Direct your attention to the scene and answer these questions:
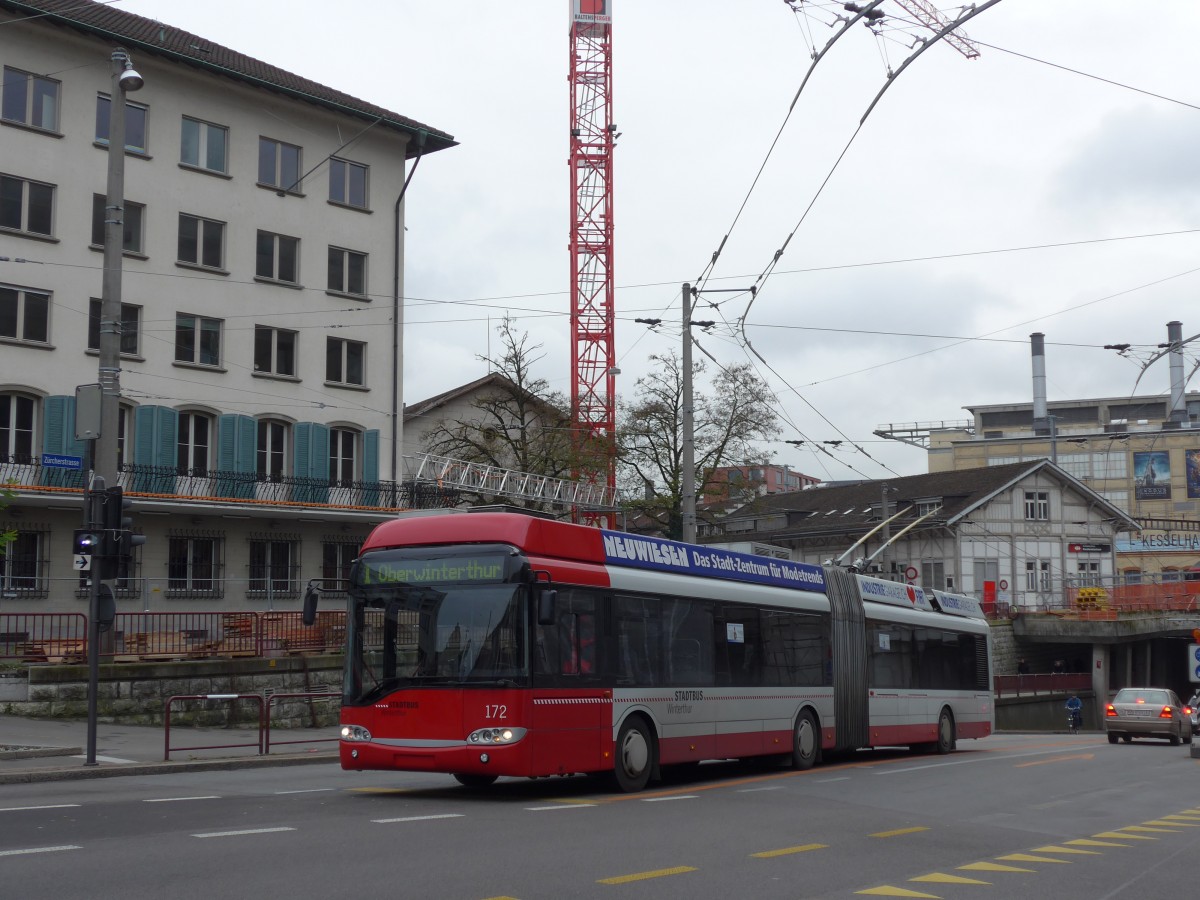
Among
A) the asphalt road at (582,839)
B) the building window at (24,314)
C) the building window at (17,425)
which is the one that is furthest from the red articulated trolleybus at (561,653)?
the building window at (24,314)

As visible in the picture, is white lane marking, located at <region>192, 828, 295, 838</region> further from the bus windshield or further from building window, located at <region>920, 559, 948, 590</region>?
building window, located at <region>920, 559, 948, 590</region>

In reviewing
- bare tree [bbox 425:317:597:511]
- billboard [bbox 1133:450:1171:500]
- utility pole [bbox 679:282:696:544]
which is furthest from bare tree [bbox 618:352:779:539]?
billboard [bbox 1133:450:1171:500]

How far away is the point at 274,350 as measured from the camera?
136 ft

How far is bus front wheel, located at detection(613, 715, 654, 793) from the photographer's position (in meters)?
15.9

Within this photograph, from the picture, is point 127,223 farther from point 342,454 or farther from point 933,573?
point 933,573

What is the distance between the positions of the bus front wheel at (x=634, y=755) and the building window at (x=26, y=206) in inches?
1015

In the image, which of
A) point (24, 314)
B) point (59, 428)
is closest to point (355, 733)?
point (59, 428)

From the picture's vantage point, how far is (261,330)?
41188 mm

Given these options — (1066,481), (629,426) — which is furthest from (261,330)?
(1066,481)

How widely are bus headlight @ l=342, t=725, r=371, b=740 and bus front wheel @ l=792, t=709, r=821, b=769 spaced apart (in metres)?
7.51

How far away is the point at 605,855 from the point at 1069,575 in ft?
208

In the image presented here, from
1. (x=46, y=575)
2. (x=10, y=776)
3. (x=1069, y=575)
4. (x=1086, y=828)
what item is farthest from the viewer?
(x=1069, y=575)

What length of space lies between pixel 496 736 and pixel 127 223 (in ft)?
92.5

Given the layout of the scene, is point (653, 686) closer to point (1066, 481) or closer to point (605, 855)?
point (605, 855)
